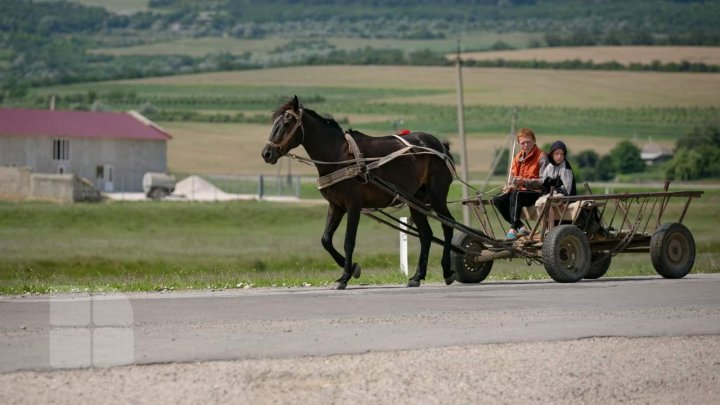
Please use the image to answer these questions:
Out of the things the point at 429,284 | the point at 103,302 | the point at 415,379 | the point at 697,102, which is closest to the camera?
the point at 415,379

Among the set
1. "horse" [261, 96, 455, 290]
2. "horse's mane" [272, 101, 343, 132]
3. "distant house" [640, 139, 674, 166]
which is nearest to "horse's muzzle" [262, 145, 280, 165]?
"horse" [261, 96, 455, 290]

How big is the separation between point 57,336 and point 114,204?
61.4 meters

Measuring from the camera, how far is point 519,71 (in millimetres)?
177375

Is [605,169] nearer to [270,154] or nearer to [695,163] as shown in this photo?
[695,163]

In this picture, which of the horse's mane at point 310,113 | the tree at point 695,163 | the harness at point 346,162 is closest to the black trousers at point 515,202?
the harness at point 346,162

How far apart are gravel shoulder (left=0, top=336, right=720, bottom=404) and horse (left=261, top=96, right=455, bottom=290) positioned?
650cm

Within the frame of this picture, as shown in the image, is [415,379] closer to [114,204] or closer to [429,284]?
[429,284]

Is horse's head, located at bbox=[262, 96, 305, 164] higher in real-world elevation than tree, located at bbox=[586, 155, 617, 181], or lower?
higher

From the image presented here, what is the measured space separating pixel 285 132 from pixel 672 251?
6217mm

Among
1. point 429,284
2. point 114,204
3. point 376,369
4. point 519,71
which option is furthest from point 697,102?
point 376,369

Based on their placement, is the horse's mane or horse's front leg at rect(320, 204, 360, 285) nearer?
the horse's mane

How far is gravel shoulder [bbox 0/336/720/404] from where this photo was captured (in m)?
11.3

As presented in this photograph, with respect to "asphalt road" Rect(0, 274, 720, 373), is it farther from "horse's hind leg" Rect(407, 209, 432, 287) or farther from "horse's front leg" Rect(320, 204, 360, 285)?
"horse's hind leg" Rect(407, 209, 432, 287)
